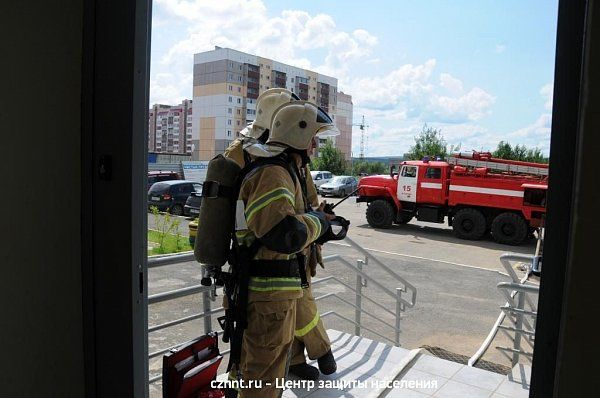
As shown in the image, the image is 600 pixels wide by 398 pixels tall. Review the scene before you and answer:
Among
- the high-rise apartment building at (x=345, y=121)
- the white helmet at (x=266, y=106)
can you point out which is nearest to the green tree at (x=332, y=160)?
the high-rise apartment building at (x=345, y=121)

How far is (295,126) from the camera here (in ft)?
7.56

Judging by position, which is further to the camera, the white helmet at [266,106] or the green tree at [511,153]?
the green tree at [511,153]

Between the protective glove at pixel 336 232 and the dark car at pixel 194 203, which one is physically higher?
the protective glove at pixel 336 232

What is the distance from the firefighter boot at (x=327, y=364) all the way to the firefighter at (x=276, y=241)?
3.17 ft

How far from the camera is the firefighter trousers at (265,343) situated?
2182 millimetres

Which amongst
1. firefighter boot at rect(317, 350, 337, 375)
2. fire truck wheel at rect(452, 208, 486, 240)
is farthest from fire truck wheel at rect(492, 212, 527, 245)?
firefighter boot at rect(317, 350, 337, 375)

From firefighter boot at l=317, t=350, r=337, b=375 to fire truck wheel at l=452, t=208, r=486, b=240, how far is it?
1139 cm

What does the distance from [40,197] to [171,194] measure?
10.8 meters

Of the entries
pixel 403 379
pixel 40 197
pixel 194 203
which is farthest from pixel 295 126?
pixel 194 203

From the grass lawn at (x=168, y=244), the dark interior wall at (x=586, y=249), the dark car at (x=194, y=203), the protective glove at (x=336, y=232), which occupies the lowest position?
the grass lawn at (x=168, y=244)

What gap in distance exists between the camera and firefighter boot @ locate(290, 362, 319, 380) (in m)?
3.15

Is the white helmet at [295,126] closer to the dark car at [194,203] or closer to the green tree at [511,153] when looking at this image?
the dark car at [194,203]

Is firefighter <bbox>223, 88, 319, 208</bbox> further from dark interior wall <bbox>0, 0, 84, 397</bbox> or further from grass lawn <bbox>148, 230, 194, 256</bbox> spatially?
grass lawn <bbox>148, 230, 194, 256</bbox>

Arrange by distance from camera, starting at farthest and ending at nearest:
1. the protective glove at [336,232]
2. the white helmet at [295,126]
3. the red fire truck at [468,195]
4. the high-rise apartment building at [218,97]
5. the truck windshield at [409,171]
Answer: the truck windshield at [409,171]
the red fire truck at [468,195]
the high-rise apartment building at [218,97]
the protective glove at [336,232]
the white helmet at [295,126]
